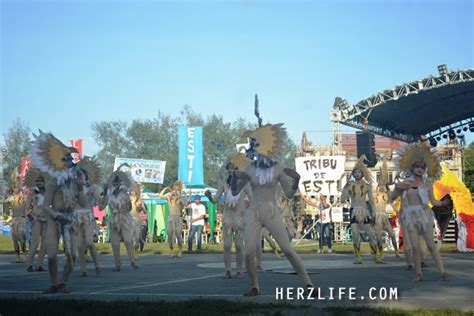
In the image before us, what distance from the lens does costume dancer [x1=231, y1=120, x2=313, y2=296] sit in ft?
34.9

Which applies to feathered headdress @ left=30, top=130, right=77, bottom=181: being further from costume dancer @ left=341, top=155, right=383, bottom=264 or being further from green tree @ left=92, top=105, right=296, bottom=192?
green tree @ left=92, top=105, right=296, bottom=192

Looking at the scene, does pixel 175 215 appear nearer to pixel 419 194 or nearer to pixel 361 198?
pixel 361 198

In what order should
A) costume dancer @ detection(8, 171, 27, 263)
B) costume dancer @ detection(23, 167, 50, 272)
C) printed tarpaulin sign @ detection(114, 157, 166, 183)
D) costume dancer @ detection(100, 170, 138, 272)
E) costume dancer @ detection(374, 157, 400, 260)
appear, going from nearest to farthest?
costume dancer @ detection(23, 167, 50, 272)
costume dancer @ detection(100, 170, 138, 272)
costume dancer @ detection(374, 157, 400, 260)
costume dancer @ detection(8, 171, 27, 263)
printed tarpaulin sign @ detection(114, 157, 166, 183)

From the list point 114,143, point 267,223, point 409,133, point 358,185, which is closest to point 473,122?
point 409,133

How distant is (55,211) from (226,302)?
3.78 meters

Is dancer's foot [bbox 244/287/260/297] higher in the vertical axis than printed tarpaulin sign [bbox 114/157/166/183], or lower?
lower

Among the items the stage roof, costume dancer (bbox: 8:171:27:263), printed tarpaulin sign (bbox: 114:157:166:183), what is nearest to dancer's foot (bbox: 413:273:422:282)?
costume dancer (bbox: 8:171:27:263)

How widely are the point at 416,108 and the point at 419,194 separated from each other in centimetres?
3352

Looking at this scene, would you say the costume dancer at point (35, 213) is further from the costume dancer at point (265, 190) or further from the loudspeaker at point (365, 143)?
the loudspeaker at point (365, 143)

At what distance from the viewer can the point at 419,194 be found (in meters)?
13.6

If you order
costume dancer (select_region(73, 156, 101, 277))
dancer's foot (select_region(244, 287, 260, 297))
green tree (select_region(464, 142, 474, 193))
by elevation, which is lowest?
dancer's foot (select_region(244, 287, 260, 297))

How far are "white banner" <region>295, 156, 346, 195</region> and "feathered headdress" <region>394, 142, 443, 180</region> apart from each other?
49.5 ft

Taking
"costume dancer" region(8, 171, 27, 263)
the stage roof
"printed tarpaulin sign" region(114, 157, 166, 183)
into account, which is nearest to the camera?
"costume dancer" region(8, 171, 27, 263)

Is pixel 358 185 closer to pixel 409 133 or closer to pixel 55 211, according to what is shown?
pixel 55 211
